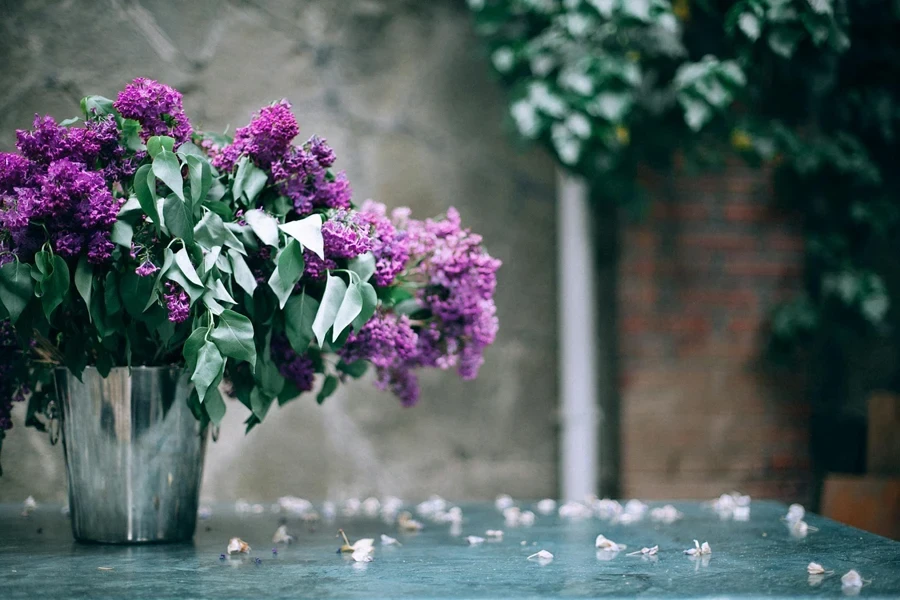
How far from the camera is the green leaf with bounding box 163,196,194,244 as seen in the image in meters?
0.98

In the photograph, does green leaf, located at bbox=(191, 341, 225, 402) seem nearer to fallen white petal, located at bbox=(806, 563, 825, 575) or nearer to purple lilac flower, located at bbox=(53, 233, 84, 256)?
purple lilac flower, located at bbox=(53, 233, 84, 256)

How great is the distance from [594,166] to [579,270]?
342 millimetres

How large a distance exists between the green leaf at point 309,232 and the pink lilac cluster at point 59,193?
197 millimetres

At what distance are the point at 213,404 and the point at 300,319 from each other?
5.5 inches

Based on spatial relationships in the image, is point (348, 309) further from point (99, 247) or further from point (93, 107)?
point (93, 107)

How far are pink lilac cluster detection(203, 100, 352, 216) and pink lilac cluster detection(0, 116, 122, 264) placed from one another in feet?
0.49

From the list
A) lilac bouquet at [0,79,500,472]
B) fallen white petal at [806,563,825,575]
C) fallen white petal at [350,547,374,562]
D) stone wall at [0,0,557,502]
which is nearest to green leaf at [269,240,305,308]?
lilac bouquet at [0,79,500,472]

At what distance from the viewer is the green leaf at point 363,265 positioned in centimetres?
105

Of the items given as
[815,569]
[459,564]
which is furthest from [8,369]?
[815,569]

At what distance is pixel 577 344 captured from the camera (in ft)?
7.69

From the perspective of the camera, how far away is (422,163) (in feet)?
7.78

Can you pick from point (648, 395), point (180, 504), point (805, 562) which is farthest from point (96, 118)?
point (648, 395)

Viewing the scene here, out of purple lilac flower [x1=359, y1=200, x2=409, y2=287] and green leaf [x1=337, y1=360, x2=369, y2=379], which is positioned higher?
purple lilac flower [x1=359, y1=200, x2=409, y2=287]

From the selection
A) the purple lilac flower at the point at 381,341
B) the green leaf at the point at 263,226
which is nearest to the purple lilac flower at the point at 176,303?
the green leaf at the point at 263,226
